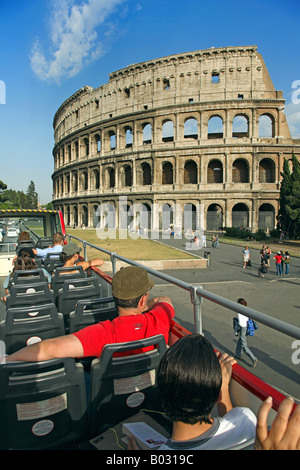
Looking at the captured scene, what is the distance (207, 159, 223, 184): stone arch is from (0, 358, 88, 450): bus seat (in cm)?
3794

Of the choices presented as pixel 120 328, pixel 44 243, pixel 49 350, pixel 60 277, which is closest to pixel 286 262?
pixel 44 243

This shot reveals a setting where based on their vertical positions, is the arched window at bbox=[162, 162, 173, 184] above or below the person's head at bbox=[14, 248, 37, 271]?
above

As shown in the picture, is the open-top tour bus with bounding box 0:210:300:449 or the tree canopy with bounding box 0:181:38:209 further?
the tree canopy with bounding box 0:181:38:209

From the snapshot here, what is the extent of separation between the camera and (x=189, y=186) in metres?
37.1

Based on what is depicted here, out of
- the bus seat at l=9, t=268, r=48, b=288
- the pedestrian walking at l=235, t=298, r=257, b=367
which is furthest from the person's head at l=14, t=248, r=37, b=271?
the pedestrian walking at l=235, t=298, r=257, b=367

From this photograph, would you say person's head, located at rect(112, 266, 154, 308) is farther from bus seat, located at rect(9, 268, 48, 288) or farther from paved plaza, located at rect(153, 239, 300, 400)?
paved plaza, located at rect(153, 239, 300, 400)

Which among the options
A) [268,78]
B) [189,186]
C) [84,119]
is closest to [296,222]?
[189,186]

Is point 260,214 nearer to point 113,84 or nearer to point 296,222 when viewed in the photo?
point 296,222

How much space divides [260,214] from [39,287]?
35.3 metres

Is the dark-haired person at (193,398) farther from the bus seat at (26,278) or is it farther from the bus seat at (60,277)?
the bus seat at (26,278)

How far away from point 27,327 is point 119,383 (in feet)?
4.67

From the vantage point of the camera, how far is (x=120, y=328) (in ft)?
7.25

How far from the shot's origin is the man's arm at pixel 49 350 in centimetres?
183

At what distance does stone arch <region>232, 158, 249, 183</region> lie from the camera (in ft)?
121
